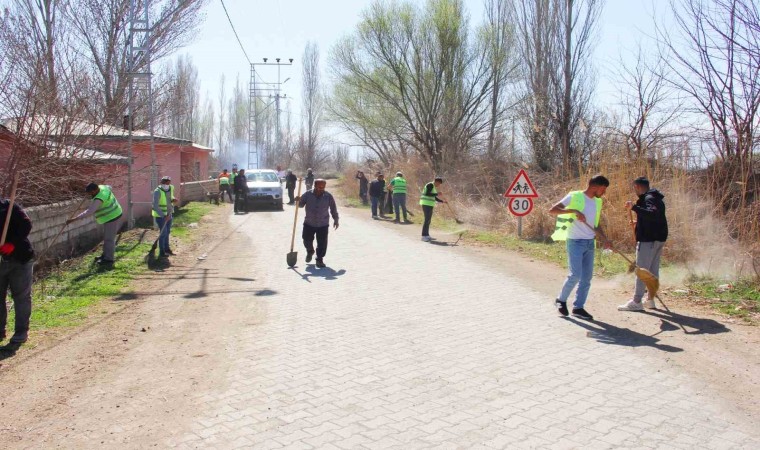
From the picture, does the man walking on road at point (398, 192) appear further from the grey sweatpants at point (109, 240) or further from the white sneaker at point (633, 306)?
the white sneaker at point (633, 306)

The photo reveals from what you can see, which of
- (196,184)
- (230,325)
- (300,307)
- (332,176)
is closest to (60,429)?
(230,325)

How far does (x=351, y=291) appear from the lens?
31.5 ft

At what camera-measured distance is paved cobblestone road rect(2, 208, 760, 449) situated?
14.3 feet

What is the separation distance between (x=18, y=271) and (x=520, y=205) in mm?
11144

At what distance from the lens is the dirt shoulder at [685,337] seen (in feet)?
18.0

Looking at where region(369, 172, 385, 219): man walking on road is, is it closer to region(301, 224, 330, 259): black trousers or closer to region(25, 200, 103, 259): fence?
region(25, 200, 103, 259): fence

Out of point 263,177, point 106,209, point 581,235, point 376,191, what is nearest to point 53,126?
point 106,209

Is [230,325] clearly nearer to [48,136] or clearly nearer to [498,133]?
[48,136]

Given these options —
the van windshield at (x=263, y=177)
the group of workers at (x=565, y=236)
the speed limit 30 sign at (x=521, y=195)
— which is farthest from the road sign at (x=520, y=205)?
the van windshield at (x=263, y=177)

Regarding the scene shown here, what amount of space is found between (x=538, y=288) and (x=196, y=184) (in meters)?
22.4

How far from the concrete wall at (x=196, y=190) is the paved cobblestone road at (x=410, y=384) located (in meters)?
18.5

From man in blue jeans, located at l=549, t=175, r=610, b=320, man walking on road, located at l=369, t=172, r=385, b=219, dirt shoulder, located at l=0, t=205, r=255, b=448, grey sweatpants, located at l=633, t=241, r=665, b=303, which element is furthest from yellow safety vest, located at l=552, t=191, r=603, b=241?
man walking on road, located at l=369, t=172, r=385, b=219

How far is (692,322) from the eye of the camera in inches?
298

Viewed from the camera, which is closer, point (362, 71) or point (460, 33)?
point (460, 33)
